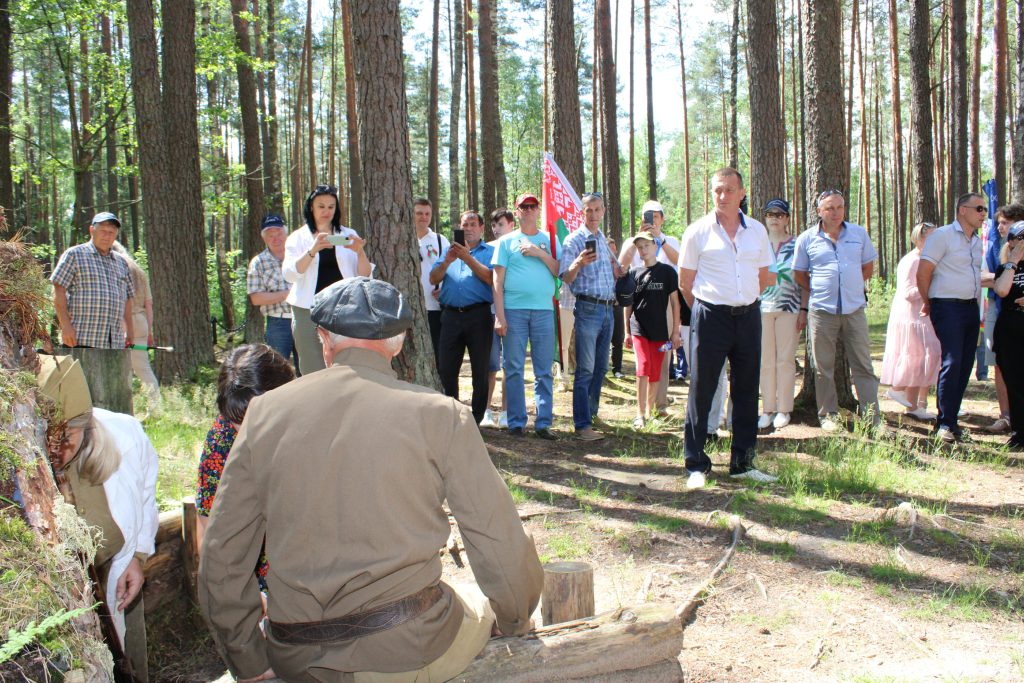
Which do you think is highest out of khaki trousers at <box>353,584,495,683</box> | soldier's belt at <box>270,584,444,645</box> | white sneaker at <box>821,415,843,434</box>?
soldier's belt at <box>270,584,444,645</box>

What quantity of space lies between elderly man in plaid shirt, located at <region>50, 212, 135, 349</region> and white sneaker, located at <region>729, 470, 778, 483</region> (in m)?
5.59

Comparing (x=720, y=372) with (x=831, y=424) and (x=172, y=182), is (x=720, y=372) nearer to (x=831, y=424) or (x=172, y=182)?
(x=831, y=424)

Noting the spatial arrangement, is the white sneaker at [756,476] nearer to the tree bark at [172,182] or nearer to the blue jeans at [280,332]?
the blue jeans at [280,332]

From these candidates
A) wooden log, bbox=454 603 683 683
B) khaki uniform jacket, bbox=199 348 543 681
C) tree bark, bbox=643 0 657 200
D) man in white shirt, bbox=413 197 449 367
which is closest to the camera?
khaki uniform jacket, bbox=199 348 543 681

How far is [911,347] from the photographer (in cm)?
819

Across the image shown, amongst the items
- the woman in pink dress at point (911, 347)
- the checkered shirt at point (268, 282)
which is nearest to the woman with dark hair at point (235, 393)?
the checkered shirt at point (268, 282)

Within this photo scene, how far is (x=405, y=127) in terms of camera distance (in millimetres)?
6750

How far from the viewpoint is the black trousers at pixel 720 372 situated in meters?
5.90

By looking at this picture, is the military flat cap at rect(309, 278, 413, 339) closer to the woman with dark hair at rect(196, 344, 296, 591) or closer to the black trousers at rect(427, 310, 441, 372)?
the woman with dark hair at rect(196, 344, 296, 591)

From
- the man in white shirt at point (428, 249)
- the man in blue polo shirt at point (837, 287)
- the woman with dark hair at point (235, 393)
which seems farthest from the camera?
the man in white shirt at point (428, 249)

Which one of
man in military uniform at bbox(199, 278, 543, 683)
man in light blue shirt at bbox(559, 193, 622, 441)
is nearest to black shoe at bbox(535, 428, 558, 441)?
man in light blue shirt at bbox(559, 193, 622, 441)

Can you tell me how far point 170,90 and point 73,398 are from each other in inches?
357

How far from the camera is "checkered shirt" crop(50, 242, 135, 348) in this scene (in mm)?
7281

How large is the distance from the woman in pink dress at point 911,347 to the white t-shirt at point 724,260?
9.68 feet
